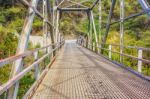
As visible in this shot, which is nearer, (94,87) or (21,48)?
(21,48)

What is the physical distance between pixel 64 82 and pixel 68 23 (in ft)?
172

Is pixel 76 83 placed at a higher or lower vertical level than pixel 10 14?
lower

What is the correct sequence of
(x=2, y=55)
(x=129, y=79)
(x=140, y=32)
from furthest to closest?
(x=140, y=32) < (x=2, y=55) < (x=129, y=79)

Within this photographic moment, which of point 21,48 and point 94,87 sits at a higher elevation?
point 21,48

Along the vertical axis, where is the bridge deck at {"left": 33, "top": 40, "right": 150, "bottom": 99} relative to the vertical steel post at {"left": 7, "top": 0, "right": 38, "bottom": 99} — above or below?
below

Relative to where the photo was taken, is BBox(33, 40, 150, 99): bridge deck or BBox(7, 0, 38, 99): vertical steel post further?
BBox(33, 40, 150, 99): bridge deck

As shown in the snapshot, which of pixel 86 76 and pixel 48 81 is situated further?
pixel 86 76

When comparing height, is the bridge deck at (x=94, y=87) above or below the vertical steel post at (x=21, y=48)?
below

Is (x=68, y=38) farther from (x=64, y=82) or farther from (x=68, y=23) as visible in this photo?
(x=64, y=82)

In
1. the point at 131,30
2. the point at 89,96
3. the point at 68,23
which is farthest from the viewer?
the point at 68,23

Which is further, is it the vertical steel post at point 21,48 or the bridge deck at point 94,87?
the bridge deck at point 94,87

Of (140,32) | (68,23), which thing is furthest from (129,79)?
(68,23)

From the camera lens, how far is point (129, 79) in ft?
25.0

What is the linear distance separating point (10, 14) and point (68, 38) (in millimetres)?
26756
